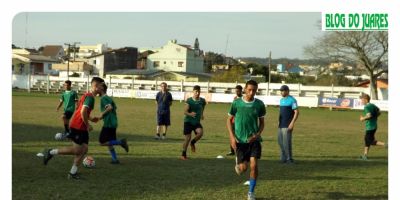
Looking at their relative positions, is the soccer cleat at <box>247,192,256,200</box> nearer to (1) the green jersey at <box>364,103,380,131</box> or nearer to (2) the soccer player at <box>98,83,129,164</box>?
(2) the soccer player at <box>98,83,129,164</box>

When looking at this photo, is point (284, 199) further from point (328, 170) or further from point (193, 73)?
point (193, 73)

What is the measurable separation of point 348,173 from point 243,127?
395 cm

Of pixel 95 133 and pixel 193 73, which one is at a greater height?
pixel 193 73

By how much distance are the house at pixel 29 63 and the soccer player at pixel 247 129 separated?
50770 millimetres

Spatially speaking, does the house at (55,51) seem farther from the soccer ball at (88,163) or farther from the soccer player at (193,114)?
the soccer ball at (88,163)

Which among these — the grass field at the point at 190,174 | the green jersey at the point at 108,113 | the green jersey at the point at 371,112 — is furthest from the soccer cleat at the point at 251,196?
the green jersey at the point at 371,112

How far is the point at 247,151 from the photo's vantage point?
9406 millimetres

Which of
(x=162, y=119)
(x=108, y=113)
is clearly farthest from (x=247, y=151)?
(x=162, y=119)

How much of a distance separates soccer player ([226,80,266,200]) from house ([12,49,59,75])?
50770 millimetres

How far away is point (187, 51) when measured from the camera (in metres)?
75.9

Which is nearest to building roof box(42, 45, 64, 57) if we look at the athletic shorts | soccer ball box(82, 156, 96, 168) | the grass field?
the athletic shorts

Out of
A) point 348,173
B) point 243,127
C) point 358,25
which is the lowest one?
point 348,173

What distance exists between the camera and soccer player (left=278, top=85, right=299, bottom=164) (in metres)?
13.6

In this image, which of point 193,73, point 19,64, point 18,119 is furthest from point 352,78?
point 18,119
